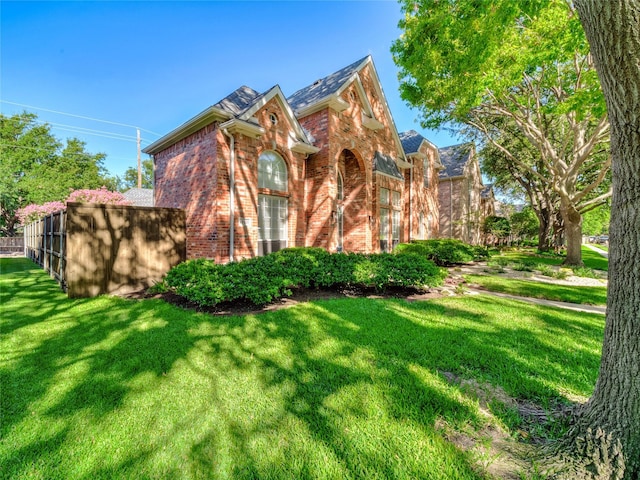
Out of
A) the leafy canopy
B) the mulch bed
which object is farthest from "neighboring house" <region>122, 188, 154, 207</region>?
the leafy canopy

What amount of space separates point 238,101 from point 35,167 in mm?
32246

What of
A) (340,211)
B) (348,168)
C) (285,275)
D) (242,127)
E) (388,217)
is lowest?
(285,275)

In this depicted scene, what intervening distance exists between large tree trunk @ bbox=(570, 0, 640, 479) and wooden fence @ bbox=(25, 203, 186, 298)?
8688 millimetres

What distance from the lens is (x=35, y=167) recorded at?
2758cm

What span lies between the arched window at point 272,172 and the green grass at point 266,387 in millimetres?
5940

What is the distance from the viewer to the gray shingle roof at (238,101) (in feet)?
28.8

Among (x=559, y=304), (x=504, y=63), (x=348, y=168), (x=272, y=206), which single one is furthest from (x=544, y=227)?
(x=272, y=206)

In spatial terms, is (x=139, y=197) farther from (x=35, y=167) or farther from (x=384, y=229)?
(x=384, y=229)

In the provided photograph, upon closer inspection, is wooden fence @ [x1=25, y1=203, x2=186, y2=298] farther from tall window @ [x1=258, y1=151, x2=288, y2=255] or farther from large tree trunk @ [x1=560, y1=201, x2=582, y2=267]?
large tree trunk @ [x1=560, y1=201, x2=582, y2=267]

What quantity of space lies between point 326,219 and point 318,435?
902 centimetres

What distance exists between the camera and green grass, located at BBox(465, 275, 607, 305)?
22.3 ft

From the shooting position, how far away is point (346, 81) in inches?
438

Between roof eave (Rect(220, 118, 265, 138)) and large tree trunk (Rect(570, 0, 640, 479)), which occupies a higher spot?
roof eave (Rect(220, 118, 265, 138))

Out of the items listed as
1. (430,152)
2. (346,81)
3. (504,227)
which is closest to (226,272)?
(346,81)
